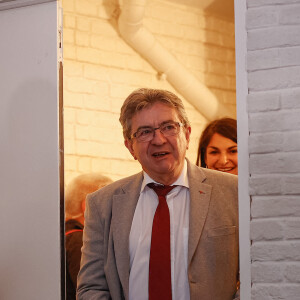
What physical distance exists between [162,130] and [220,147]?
97 centimetres

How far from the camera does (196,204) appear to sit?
9.93 ft

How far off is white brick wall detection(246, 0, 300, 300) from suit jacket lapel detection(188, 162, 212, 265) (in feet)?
1.15

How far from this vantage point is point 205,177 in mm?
3133

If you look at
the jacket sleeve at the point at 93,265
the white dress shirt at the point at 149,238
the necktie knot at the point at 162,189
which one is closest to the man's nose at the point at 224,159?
the white dress shirt at the point at 149,238

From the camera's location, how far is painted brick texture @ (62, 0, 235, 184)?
4.89 meters

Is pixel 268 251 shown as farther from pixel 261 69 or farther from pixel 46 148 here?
pixel 46 148

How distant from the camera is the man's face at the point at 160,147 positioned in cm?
307

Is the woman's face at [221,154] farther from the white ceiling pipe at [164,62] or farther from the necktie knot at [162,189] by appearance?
the white ceiling pipe at [164,62]

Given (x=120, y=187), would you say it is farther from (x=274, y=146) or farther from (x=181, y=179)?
(x=274, y=146)

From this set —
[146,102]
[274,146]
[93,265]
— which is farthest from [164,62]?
[274,146]

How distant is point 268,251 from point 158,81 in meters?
2.80

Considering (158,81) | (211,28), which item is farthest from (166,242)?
(211,28)

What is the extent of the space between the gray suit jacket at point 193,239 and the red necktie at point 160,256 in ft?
0.34

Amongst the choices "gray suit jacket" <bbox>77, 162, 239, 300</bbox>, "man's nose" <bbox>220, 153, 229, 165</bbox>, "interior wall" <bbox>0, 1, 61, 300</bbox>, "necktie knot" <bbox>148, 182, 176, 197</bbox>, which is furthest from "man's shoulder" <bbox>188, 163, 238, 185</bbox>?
"man's nose" <bbox>220, 153, 229, 165</bbox>
